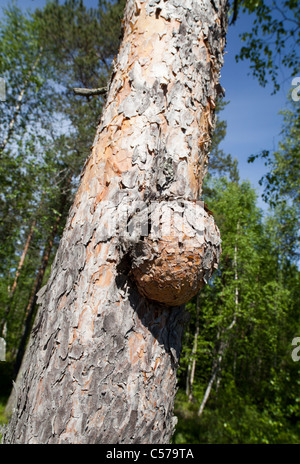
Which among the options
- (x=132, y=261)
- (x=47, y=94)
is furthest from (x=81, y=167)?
(x=132, y=261)

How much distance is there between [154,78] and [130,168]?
430 millimetres

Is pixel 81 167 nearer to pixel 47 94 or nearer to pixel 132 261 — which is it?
pixel 47 94

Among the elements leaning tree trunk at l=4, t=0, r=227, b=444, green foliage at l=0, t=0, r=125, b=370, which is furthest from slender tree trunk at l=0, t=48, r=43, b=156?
leaning tree trunk at l=4, t=0, r=227, b=444

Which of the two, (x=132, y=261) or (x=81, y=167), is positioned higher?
A: (x=81, y=167)

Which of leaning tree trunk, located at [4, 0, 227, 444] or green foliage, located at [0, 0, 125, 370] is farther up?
green foliage, located at [0, 0, 125, 370]

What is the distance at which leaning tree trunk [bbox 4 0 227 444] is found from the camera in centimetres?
95

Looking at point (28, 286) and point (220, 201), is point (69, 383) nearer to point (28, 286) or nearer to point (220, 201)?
point (220, 201)

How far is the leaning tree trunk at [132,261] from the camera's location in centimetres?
95

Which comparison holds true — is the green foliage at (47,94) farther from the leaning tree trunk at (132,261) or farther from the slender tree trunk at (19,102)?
the leaning tree trunk at (132,261)

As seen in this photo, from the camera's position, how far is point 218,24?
1.41 meters

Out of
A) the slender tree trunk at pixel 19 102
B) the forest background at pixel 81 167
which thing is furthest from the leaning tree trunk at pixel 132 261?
the slender tree trunk at pixel 19 102

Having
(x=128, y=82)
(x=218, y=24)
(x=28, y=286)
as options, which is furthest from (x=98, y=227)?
(x=28, y=286)

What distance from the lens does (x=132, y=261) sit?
1.03 meters

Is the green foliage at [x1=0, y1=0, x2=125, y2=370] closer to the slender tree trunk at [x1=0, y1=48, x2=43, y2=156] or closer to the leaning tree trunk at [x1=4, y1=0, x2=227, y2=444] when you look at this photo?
the slender tree trunk at [x1=0, y1=48, x2=43, y2=156]
